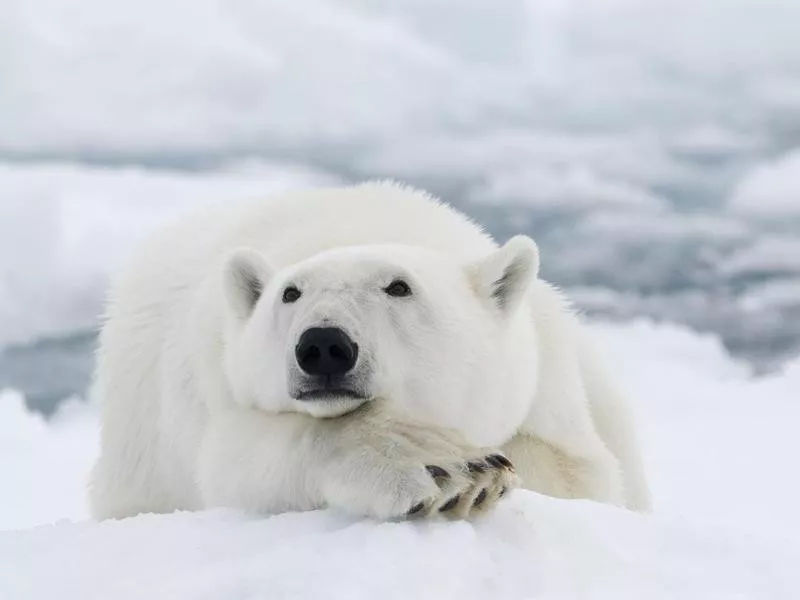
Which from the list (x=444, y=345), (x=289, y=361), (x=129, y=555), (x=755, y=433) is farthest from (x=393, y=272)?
(x=755, y=433)

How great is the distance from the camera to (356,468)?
154 inches

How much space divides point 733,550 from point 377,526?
126cm

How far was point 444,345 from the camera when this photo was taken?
473 centimetres

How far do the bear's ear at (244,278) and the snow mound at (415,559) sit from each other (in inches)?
49.1

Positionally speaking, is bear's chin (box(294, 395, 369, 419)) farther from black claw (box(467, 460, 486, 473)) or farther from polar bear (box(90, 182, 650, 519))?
black claw (box(467, 460, 486, 473))

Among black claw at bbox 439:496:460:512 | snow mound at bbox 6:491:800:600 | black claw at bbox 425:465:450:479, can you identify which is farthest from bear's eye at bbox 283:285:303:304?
black claw at bbox 439:496:460:512

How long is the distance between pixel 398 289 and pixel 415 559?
1.56m

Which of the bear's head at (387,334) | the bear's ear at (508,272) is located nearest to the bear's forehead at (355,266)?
the bear's head at (387,334)

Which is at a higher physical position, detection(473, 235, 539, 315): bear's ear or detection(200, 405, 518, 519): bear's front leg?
detection(473, 235, 539, 315): bear's ear

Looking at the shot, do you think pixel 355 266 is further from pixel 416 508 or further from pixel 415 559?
pixel 415 559

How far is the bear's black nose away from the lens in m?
4.11

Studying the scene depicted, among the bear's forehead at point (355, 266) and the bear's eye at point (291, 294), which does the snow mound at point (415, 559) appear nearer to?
the bear's eye at point (291, 294)

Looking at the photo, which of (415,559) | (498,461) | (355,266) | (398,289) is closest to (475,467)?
(498,461)

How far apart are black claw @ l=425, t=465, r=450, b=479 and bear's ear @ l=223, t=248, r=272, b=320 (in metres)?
1.70
